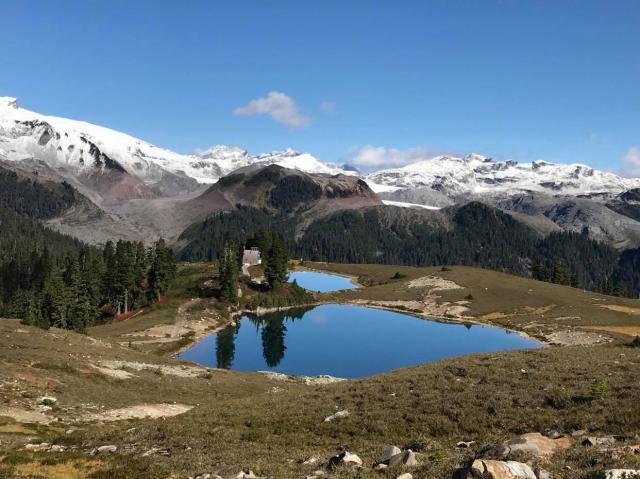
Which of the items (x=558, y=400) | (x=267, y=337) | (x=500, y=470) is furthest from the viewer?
(x=267, y=337)

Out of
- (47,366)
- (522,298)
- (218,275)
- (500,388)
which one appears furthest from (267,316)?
(500,388)

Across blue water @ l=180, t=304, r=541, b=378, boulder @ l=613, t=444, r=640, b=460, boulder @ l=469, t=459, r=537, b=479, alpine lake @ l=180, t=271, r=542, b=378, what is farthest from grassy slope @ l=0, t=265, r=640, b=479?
alpine lake @ l=180, t=271, r=542, b=378

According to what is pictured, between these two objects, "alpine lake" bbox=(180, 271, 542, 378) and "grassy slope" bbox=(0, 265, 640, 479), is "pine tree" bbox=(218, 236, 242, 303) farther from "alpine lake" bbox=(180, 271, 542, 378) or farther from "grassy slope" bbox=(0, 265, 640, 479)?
"grassy slope" bbox=(0, 265, 640, 479)

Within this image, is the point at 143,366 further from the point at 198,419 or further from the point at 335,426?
the point at 335,426

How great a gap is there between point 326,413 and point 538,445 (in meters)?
16.5

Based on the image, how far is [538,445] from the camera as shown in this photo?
19938 mm

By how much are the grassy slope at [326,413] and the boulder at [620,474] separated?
1134 mm

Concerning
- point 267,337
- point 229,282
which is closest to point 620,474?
point 267,337

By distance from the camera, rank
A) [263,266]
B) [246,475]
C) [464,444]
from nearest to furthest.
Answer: [246,475], [464,444], [263,266]

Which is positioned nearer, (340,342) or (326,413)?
(326,413)

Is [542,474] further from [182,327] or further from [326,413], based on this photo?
[182,327]

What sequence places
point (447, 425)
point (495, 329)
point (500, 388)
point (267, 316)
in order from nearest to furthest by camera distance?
1. point (447, 425)
2. point (500, 388)
3. point (495, 329)
4. point (267, 316)

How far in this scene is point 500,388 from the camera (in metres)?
34.0

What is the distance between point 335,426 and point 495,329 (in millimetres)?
109223
